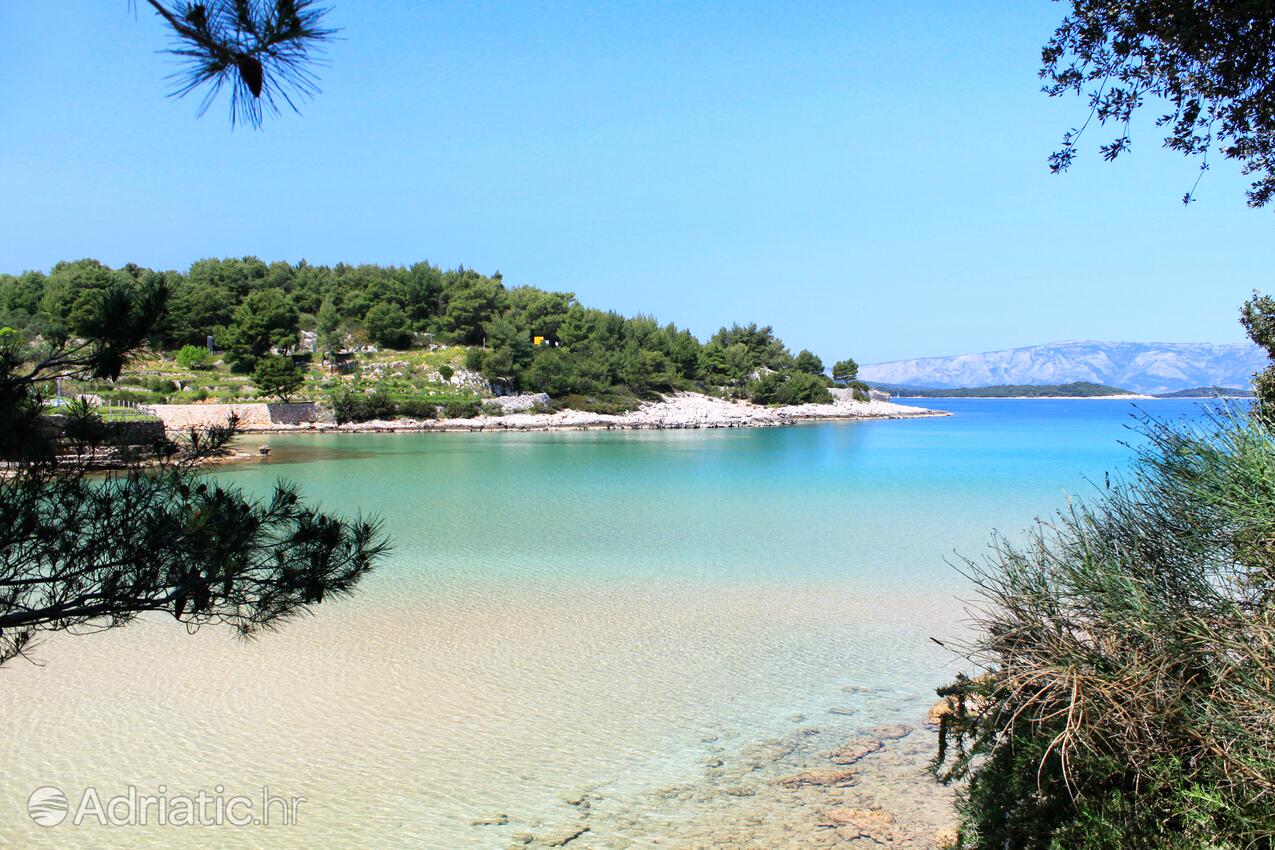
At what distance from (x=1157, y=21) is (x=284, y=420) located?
40502 mm

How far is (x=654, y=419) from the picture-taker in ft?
156

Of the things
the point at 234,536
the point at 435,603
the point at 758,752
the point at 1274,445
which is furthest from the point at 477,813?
the point at 435,603

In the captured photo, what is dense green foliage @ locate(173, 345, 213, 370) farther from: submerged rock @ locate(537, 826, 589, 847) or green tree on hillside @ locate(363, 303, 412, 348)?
submerged rock @ locate(537, 826, 589, 847)

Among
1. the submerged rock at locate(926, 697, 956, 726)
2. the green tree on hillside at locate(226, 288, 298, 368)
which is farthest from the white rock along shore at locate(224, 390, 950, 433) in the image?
the submerged rock at locate(926, 697, 956, 726)

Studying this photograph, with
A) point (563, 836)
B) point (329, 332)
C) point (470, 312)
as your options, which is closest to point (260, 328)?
point (329, 332)

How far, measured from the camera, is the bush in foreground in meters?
2.28

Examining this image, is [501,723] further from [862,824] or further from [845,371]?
[845,371]

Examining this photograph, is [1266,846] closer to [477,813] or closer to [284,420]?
[477,813]

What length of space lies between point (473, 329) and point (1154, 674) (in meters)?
55.3

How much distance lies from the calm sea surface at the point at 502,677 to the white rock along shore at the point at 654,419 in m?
26.6

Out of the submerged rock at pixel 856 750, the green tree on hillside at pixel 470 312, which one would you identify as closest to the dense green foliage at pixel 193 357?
the green tree on hillside at pixel 470 312

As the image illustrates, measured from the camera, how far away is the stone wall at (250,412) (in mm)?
32312

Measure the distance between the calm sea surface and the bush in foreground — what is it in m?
0.50

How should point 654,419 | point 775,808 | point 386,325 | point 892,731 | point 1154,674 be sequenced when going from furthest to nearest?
1. point 386,325
2. point 654,419
3. point 892,731
4. point 775,808
5. point 1154,674
